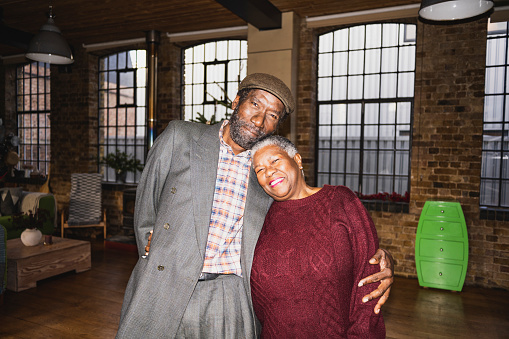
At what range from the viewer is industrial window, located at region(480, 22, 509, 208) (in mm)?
4652

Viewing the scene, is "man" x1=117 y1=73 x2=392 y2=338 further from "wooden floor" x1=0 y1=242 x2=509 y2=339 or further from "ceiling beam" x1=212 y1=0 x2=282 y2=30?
"ceiling beam" x1=212 y1=0 x2=282 y2=30

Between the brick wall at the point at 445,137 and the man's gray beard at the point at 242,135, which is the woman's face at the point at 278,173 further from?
the brick wall at the point at 445,137

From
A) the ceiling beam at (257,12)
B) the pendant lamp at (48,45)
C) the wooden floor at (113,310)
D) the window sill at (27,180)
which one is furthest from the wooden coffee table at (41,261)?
the ceiling beam at (257,12)

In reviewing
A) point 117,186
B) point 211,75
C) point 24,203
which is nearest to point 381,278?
point 211,75

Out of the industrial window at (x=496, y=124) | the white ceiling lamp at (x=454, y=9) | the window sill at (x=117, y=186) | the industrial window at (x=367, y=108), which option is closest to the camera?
the white ceiling lamp at (x=454, y=9)

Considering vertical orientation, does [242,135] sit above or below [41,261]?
above

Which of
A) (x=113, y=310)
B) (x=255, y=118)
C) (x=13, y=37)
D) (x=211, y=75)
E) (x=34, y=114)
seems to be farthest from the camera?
(x=34, y=114)

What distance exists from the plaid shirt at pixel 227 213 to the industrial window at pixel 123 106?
543cm

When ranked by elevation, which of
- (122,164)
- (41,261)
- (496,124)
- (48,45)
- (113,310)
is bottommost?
(113,310)

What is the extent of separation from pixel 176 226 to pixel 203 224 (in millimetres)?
111

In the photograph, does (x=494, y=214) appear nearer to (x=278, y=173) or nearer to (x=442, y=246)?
(x=442, y=246)

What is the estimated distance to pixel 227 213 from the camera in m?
1.55

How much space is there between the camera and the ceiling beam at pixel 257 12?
12.8 ft

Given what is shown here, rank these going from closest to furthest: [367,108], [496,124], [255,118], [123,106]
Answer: [255,118] < [496,124] < [367,108] < [123,106]
